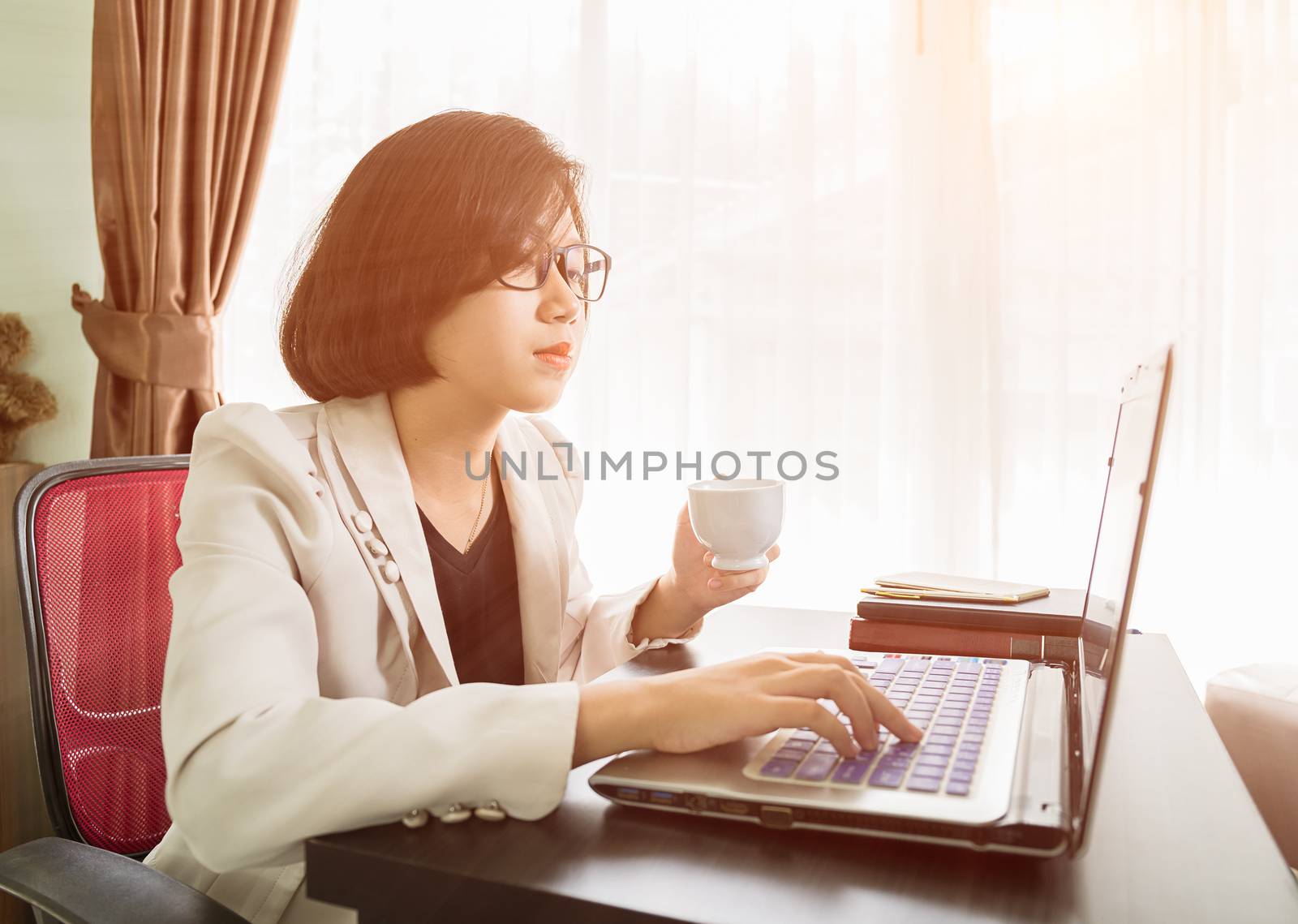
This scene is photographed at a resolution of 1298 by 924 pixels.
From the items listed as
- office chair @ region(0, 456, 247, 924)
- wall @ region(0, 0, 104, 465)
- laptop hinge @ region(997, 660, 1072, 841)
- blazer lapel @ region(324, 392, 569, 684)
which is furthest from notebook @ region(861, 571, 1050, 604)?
wall @ region(0, 0, 104, 465)

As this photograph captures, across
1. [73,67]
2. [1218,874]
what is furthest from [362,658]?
[73,67]

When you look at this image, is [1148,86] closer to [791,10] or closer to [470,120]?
[791,10]

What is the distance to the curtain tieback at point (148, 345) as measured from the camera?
2.39m

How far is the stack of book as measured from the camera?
3.51ft

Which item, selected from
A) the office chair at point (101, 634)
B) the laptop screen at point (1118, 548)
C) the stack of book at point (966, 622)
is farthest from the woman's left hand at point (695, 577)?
the office chair at point (101, 634)

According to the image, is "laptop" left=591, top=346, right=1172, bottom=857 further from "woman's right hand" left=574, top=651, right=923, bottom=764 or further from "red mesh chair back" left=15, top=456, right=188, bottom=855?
"red mesh chair back" left=15, top=456, right=188, bottom=855

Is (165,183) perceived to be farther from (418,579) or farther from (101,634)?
(418,579)

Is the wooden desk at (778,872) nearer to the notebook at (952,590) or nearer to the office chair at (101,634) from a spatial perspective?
the notebook at (952,590)

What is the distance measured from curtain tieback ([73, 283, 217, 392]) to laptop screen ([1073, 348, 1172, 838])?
2161mm

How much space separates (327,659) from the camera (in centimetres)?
96

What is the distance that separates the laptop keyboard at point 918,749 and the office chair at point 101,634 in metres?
0.78

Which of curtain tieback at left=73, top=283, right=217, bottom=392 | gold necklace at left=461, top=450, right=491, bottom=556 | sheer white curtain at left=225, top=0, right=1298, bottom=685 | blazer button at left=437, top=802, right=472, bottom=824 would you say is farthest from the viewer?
curtain tieback at left=73, top=283, right=217, bottom=392

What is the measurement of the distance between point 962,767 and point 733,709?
159 mm

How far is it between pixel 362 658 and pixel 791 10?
6.63 ft
